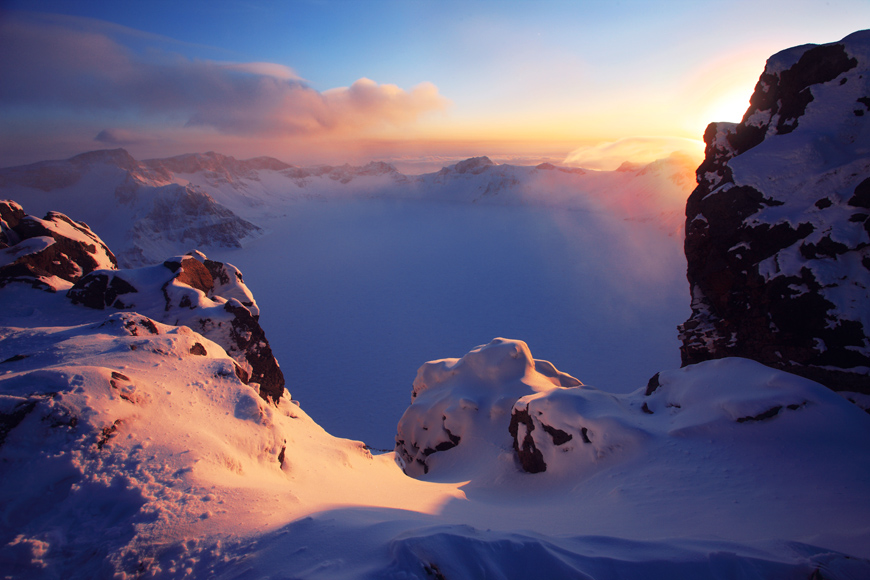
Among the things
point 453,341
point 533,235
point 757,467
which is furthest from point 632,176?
point 757,467

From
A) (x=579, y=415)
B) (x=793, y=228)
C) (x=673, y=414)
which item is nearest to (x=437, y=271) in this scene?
(x=579, y=415)

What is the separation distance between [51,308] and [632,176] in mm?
125206

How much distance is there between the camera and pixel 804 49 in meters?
9.23

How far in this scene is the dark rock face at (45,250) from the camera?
10.4 m

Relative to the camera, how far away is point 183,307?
10812mm

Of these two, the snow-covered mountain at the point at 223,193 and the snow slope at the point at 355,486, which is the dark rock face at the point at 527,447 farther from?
the snow-covered mountain at the point at 223,193

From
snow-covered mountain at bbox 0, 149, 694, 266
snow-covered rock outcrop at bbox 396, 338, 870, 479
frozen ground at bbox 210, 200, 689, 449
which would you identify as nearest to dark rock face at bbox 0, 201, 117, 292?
snow-covered rock outcrop at bbox 396, 338, 870, 479

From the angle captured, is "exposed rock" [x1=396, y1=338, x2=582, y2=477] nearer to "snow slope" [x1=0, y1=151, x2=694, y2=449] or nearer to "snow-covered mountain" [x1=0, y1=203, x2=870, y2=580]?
"snow-covered mountain" [x1=0, y1=203, x2=870, y2=580]

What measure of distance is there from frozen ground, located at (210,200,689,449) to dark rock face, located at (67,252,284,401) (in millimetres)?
10124

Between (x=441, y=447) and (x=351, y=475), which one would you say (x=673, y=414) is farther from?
(x=441, y=447)

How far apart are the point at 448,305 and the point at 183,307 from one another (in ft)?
97.0

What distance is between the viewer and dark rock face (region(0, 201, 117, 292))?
1041cm

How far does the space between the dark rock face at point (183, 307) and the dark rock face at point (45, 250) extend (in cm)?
128

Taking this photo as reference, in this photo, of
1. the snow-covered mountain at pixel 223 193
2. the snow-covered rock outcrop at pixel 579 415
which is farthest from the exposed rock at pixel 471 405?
the snow-covered mountain at pixel 223 193
